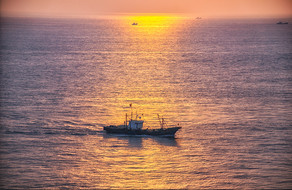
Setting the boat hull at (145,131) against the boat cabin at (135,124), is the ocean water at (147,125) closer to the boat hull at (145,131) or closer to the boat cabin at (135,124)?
the boat hull at (145,131)

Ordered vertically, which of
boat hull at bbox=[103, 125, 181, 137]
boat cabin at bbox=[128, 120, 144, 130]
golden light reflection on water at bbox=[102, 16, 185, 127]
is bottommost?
boat hull at bbox=[103, 125, 181, 137]

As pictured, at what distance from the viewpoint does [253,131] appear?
82438 mm

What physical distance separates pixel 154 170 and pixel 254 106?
131ft

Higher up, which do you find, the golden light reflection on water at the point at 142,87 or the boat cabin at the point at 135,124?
the golden light reflection on water at the point at 142,87

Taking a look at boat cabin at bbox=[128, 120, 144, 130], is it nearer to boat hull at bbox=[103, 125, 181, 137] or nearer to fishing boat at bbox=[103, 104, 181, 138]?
fishing boat at bbox=[103, 104, 181, 138]

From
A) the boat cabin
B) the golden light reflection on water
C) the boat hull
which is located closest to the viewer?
the boat hull

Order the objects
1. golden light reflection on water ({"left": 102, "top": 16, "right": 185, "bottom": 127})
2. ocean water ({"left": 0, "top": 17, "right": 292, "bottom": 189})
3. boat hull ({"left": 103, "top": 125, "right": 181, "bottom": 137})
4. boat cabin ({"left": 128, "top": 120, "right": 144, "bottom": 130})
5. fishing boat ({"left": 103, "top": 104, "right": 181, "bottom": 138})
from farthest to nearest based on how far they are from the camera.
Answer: golden light reflection on water ({"left": 102, "top": 16, "right": 185, "bottom": 127}), boat cabin ({"left": 128, "top": 120, "right": 144, "bottom": 130}), fishing boat ({"left": 103, "top": 104, "right": 181, "bottom": 138}), boat hull ({"left": 103, "top": 125, "right": 181, "bottom": 137}), ocean water ({"left": 0, "top": 17, "right": 292, "bottom": 189})

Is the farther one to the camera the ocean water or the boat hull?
the boat hull

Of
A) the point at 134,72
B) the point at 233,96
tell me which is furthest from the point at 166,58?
the point at 233,96

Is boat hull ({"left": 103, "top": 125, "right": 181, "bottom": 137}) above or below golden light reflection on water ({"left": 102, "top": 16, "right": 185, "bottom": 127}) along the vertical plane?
below

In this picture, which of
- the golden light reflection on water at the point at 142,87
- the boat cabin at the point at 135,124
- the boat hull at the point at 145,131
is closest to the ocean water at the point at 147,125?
the golden light reflection on water at the point at 142,87

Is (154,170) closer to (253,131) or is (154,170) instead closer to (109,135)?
(109,135)

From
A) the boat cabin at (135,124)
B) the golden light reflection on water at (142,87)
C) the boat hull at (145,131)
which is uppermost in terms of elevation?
the golden light reflection on water at (142,87)

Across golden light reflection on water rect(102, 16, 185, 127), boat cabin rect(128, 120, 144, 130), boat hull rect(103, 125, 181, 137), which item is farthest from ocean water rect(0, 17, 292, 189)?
boat cabin rect(128, 120, 144, 130)
